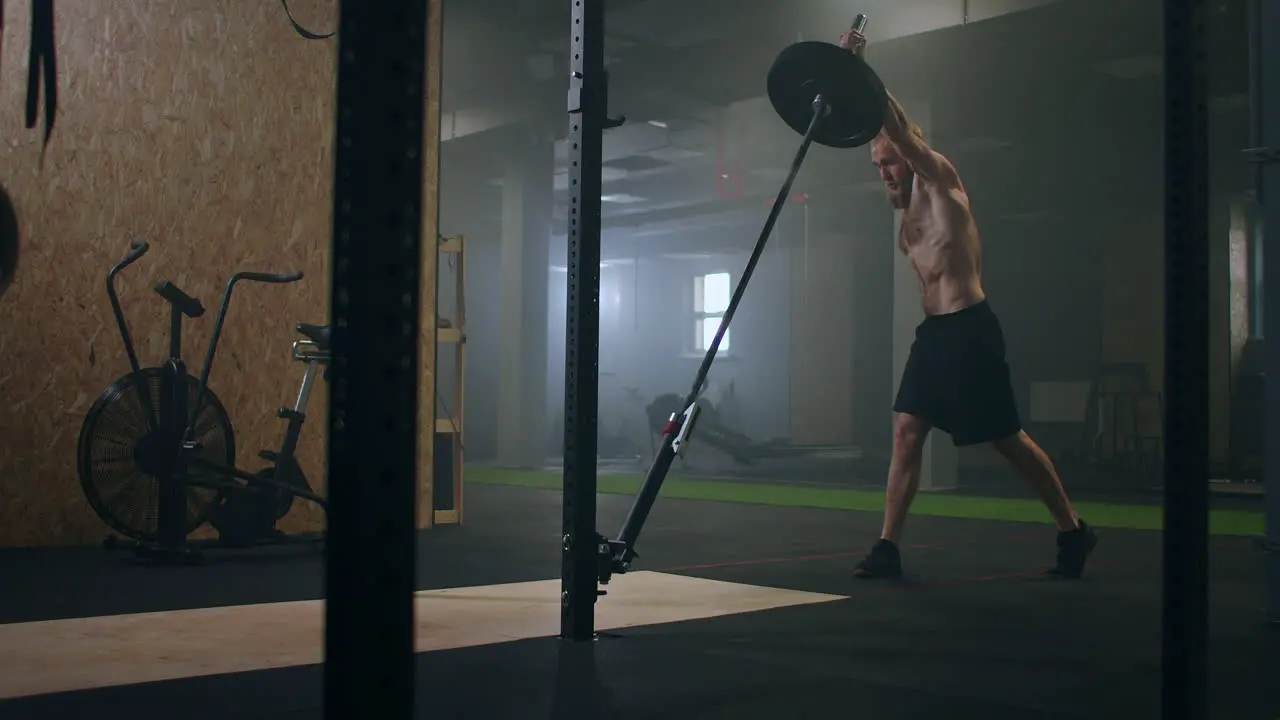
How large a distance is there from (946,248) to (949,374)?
0.47m

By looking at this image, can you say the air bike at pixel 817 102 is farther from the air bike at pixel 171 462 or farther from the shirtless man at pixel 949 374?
the air bike at pixel 171 462

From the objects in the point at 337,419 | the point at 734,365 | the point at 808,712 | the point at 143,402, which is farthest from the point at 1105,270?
the point at 337,419

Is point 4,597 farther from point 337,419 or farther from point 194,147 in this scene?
point 337,419

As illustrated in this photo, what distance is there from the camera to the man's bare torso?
4.34 metres

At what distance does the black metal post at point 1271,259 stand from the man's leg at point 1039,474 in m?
1.05

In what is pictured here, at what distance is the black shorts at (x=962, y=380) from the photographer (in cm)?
420

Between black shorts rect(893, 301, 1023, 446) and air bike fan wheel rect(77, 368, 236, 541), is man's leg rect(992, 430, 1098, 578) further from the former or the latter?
air bike fan wheel rect(77, 368, 236, 541)

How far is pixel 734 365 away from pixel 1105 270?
6.35m

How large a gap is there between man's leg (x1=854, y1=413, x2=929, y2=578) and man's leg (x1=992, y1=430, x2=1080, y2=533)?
292 millimetres

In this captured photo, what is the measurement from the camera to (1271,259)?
123 inches

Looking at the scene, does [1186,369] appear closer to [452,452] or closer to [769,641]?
[769,641]

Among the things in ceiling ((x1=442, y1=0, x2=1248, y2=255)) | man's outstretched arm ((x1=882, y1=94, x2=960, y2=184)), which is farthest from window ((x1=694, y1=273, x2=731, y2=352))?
man's outstretched arm ((x1=882, y1=94, x2=960, y2=184))

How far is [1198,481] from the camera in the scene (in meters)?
1.75

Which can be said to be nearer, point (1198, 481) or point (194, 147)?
point (1198, 481)
